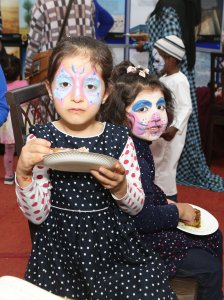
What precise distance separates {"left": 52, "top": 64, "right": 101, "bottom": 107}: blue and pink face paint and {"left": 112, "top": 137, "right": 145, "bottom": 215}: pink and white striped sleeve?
158 mm

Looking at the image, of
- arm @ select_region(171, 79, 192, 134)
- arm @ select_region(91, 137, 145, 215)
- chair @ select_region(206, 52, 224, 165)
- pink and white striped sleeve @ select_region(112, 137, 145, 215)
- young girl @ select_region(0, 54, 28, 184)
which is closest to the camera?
arm @ select_region(91, 137, 145, 215)

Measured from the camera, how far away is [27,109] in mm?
1632

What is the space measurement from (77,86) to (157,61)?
196cm

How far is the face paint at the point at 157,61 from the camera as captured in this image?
3.14 meters

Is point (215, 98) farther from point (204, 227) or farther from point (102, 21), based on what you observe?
point (204, 227)

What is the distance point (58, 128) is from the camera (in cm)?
135

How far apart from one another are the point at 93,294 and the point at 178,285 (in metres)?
0.34

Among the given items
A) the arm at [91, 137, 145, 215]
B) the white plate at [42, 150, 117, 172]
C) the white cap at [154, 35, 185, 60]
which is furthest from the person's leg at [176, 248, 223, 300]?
the white cap at [154, 35, 185, 60]

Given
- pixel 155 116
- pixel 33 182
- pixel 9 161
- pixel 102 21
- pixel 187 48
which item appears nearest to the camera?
pixel 33 182

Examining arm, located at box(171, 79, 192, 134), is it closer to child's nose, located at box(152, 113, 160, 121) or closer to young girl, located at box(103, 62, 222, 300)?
young girl, located at box(103, 62, 222, 300)

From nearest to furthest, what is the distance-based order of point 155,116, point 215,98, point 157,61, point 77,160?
point 77,160 → point 155,116 → point 157,61 → point 215,98

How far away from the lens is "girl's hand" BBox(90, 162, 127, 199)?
1169 mm

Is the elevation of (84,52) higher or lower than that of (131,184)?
higher

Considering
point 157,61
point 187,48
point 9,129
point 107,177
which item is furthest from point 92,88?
point 9,129
